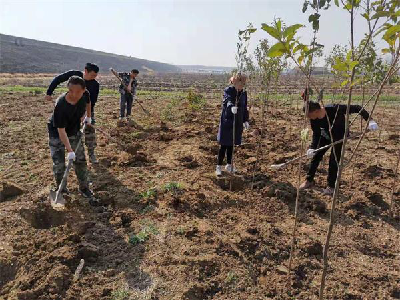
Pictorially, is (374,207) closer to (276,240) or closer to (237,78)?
(276,240)

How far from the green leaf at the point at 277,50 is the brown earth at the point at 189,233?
1.99 metres

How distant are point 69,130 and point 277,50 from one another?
300cm

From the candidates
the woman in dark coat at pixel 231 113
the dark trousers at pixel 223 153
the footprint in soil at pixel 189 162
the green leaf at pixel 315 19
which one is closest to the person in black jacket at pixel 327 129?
the woman in dark coat at pixel 231 113

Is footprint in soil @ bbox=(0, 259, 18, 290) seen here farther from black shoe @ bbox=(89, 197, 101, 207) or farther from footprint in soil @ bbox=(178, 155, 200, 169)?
footprint in soil @ bbox=(178, 155, 200, 169)

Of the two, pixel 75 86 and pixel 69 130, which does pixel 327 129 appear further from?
pixel 69 130

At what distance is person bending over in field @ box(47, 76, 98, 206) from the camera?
3.44 metres

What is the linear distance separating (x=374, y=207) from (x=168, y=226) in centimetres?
269

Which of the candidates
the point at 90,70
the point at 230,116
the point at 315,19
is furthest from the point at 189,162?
the point at 315,19

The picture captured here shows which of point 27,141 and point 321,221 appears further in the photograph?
point 27,141

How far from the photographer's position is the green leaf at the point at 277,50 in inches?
58.0

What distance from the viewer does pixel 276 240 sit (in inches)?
132

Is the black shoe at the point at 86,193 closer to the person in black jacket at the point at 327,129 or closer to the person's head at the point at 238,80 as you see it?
the person's head at the point at 238,80

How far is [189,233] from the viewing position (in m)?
Result: 3.37

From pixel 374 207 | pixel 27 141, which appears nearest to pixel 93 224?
pixel 374 207
